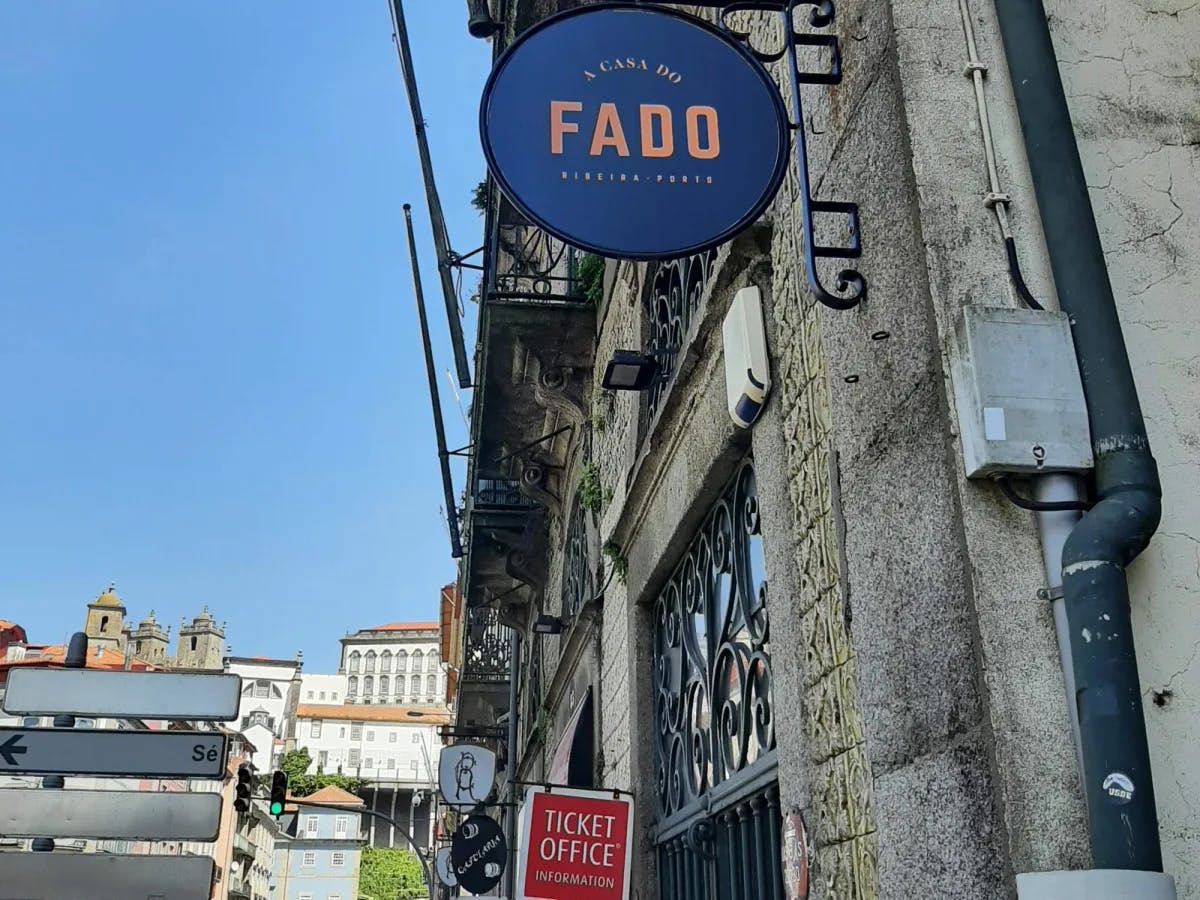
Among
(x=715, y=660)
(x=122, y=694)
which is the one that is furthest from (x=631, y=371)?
(x=122, y=694)

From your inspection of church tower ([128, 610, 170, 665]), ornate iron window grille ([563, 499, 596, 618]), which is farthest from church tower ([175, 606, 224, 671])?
ornate iron window grille ([563, 499, 596, 618])

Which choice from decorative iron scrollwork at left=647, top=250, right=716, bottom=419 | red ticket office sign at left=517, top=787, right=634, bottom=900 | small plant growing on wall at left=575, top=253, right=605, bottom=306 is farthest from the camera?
small plant growing on wall at left=575, top=253, right=605, bottom=306

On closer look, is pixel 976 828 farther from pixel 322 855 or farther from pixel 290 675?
pixel 290 675

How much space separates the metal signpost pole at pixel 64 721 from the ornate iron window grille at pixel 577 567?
3.62 m

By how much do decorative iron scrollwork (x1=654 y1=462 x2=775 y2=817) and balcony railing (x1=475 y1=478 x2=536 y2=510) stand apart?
6635 mm

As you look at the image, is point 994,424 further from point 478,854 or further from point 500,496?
point 478,854

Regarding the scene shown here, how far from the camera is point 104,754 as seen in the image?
5590mm

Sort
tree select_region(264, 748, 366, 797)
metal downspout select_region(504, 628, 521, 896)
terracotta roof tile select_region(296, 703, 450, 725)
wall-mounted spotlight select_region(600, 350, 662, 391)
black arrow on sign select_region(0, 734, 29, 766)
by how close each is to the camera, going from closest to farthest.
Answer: black arrow on sign select_region(0, 734, 29, 766) → wall-mounted spotlight select_region(600, 350, 662, 391) → metal downspout select_region(504, 628, 521, 896) → tree select_region(264, 748, 366, 797) → terracotta roof tile select_region(296, 703, 450, 725)

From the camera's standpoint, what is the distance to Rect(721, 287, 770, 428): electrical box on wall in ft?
13.9

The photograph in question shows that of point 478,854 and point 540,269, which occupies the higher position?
point 540,269

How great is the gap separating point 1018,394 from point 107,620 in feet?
348

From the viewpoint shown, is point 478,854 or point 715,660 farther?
point 478,854

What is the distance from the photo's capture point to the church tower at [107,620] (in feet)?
313

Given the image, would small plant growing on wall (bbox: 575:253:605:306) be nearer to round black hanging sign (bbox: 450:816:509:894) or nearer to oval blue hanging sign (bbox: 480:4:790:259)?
oval blue hanging sign (bbox: 480:4:790:259)
